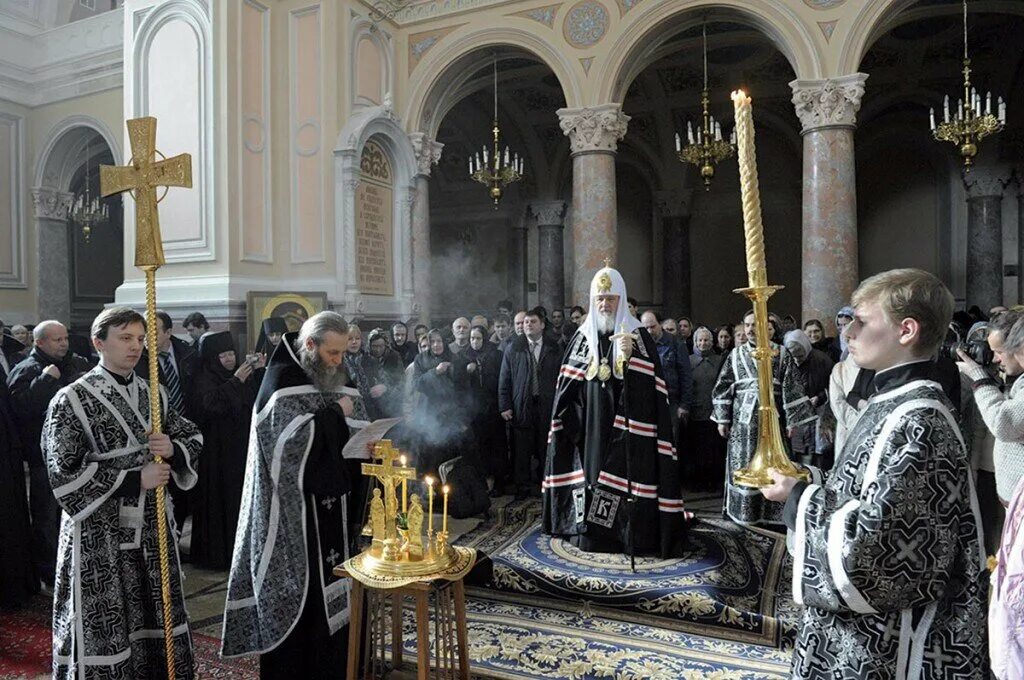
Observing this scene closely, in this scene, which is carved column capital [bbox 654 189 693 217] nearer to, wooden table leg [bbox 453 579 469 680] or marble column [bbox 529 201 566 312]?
marble column [bbox 529 201 566 312]

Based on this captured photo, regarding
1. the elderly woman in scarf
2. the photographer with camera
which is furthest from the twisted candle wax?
the elderly woman in scarf

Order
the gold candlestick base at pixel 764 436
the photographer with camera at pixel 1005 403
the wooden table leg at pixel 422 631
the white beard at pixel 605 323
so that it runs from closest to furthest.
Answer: the gold candlestick base at pixel 764 436 → the wooden table leg at pixel 422 631 → the photographer with camera at pixel 1005 403 → the white beard at pixel 605 323

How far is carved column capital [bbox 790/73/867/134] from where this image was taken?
26.9 ft

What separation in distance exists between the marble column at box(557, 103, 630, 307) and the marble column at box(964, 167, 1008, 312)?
7.34 metres

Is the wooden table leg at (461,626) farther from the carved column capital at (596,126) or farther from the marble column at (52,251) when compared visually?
the marble column at (52,251)

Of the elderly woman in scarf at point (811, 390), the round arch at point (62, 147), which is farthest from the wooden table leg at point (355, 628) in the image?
the round arch at point (62, 147)

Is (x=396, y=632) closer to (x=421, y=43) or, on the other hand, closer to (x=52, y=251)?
(x=421, y=43)

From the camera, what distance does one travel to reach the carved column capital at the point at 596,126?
9.25m

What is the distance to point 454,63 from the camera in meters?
10.1

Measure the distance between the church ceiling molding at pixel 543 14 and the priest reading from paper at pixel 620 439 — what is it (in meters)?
6.12

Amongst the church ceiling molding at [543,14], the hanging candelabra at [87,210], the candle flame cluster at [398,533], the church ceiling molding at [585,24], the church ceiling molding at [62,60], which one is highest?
the church ceiling molding at [62,60]

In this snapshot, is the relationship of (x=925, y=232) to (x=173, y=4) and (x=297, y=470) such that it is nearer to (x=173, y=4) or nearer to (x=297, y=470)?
(x=173, y=4)

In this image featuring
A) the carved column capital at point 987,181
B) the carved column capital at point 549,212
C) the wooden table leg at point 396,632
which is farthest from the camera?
the carved column capital at point 549,212

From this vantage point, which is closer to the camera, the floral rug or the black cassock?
the floral rug
